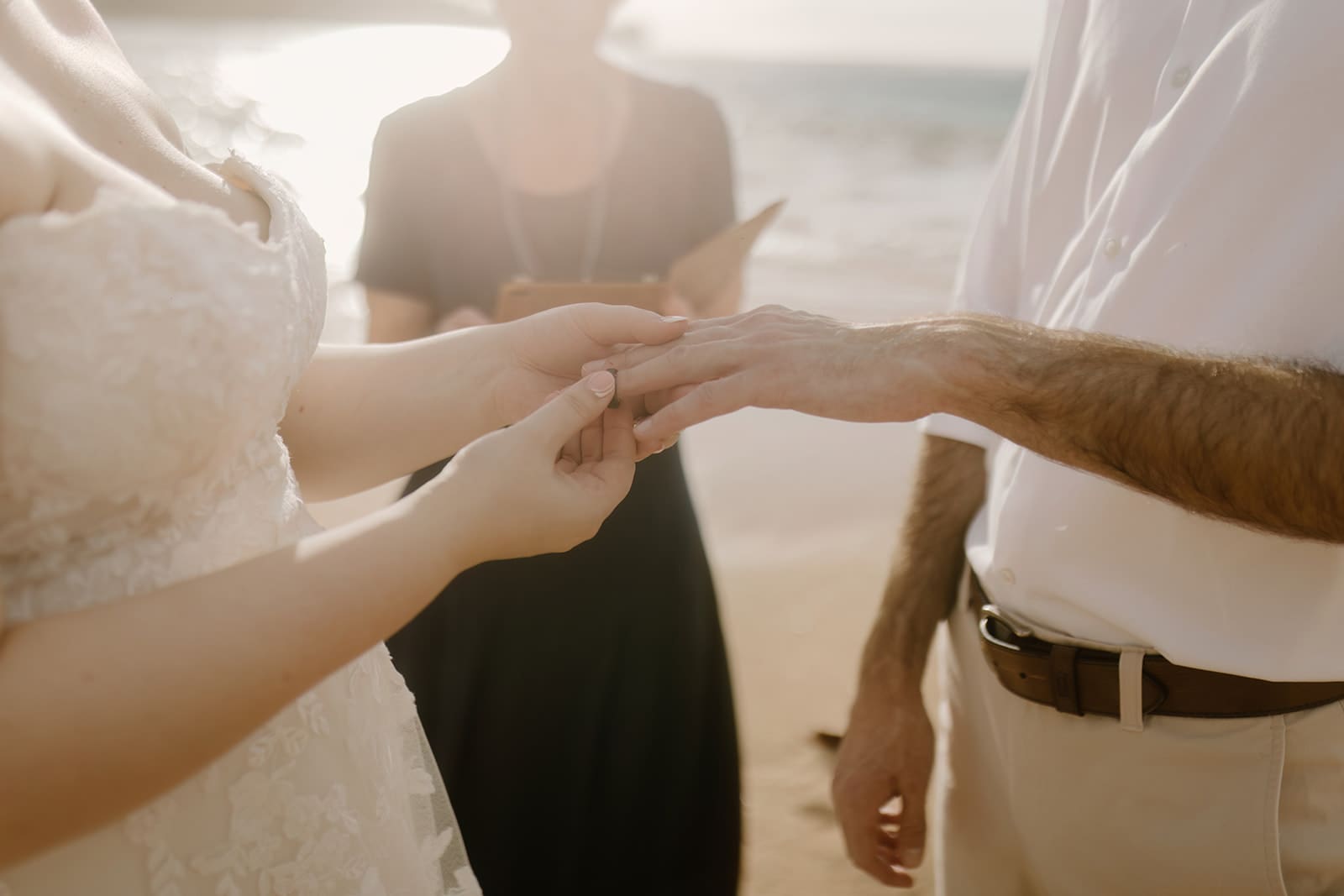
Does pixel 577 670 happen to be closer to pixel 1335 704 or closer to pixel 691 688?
pixel 691 688

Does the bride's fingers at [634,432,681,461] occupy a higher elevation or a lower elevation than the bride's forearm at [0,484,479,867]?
lower

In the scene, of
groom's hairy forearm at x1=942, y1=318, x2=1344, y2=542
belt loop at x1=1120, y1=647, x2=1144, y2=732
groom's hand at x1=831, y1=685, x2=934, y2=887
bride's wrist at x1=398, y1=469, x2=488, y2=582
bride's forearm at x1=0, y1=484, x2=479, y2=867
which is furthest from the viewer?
groom's hand at x1=831, y1=685, x2=934, y2=887

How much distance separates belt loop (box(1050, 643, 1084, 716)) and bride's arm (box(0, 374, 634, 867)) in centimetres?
96

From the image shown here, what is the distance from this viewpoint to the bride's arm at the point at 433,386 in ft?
5.31

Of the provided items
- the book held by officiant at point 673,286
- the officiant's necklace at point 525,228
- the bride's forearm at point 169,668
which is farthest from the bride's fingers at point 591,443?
the officiant's necklace at point 525,228

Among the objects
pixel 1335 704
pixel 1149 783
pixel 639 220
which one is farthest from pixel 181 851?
pixel 639 220

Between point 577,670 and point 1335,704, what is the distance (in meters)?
1.57

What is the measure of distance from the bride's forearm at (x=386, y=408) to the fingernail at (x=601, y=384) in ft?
1.03

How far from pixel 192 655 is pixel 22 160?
552mm

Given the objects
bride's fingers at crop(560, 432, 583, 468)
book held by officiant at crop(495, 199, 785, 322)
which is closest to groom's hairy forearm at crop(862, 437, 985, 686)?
book held by officiant at crop(495, 199, 785, 322)

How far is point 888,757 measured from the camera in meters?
1.93

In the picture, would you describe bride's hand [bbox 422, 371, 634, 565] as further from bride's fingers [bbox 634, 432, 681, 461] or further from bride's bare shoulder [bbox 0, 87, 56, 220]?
bride's bare shoulder [bbox 0, 87, 56, 220]

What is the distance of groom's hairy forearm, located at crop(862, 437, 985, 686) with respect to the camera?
1.95 metres

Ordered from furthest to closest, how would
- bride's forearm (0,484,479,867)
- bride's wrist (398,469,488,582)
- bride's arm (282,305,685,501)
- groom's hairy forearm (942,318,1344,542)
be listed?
bride's arm (282,305,685,501) → groom's hairy forearm (942,318,1344,542) → bride's wrist (398,469,488,582) → bride's forearm (0,484,479,867)
